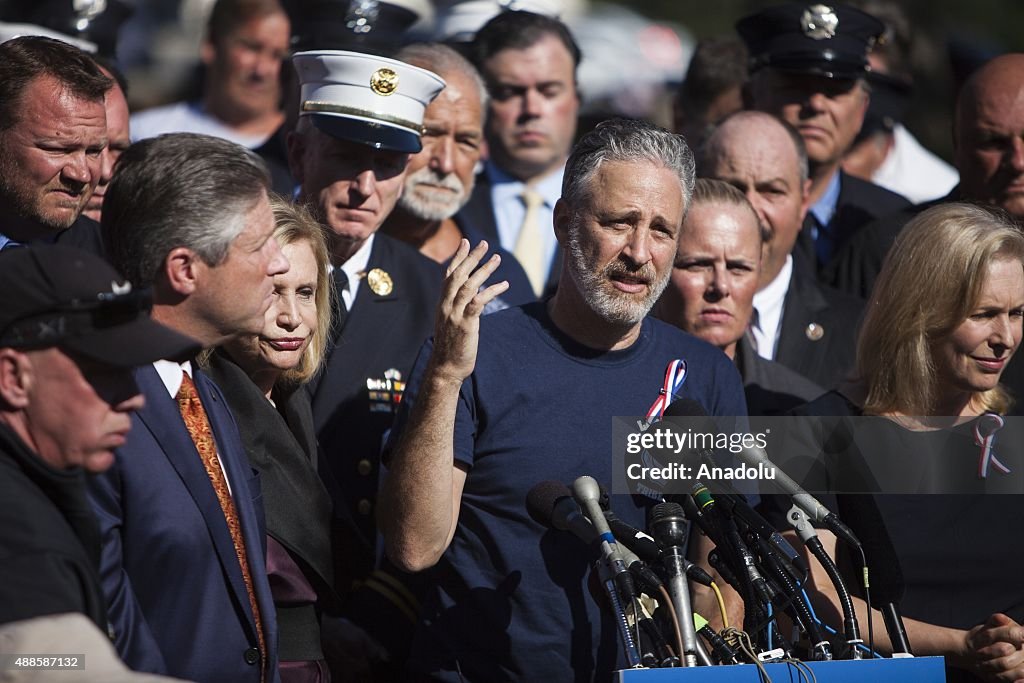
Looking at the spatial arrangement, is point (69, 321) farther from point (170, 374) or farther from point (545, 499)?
point (545, 499)

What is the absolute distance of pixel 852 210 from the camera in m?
6.72

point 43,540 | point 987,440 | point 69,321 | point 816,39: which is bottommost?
point 43,540

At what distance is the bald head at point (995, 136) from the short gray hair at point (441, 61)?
1.98 m

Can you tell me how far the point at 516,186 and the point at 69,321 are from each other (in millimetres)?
4116

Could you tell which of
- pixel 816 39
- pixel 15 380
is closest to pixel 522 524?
pixel 15 380

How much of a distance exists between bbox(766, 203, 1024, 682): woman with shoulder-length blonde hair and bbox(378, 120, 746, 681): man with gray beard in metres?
0.52

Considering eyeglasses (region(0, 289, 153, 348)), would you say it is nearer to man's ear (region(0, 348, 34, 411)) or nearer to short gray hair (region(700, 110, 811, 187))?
man's ear (region(0, 348, 34, 411))

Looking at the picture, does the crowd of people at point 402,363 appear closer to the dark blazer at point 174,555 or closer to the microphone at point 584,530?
the dark blazer at point 174,555

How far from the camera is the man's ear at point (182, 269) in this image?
357 cm

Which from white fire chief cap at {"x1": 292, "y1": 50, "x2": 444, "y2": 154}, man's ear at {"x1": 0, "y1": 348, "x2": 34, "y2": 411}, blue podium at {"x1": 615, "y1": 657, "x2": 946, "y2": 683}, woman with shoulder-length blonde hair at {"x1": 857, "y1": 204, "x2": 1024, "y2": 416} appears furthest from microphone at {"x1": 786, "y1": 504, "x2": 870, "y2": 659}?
white fire chief cap at {"x1": 292, "y1": 50, "x2": 444, "y2": 154}

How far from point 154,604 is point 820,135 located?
4139 mm

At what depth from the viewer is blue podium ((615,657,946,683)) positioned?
300 cm

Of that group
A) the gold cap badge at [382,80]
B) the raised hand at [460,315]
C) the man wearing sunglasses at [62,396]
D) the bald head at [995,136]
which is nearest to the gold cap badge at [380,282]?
the gold cap badge at [382,80]

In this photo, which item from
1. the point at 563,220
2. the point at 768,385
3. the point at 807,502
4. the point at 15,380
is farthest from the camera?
the point at 768,385
